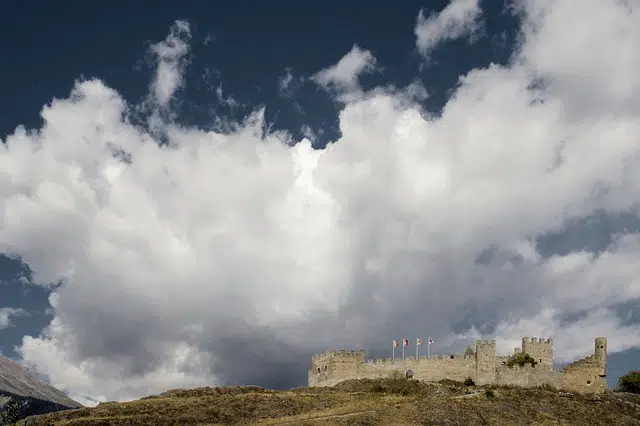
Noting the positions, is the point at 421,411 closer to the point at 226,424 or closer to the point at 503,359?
the point at 226,424

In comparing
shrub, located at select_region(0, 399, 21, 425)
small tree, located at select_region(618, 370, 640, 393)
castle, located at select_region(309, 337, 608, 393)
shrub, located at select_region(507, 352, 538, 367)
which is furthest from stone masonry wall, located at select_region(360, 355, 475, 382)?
shrub, located at select_region(0, 399, 21, 425)

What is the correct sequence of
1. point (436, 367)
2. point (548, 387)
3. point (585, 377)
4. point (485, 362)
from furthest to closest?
point (436, 367) < point (485, 362) < point (585, 377) < point (548, 387)

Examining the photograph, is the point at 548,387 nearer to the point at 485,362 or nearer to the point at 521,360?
the point at 521,360

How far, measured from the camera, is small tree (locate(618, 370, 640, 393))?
10618cm

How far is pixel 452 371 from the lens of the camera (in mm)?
93250

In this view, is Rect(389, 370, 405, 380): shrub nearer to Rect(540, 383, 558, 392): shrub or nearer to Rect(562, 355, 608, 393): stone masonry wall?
Rect(540, 383, 558, 392): shrub

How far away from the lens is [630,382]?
10762cm

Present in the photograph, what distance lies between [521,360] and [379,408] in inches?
1237

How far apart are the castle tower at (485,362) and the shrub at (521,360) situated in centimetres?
258

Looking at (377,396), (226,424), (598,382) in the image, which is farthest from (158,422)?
(598,382)

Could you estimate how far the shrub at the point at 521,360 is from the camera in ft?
308

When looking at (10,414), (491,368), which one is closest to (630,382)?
(491,368)

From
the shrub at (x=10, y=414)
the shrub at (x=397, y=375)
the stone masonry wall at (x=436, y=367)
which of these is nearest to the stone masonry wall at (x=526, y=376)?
the stone masonry wall at (x=436, y=367)

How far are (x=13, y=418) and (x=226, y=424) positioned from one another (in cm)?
2085
